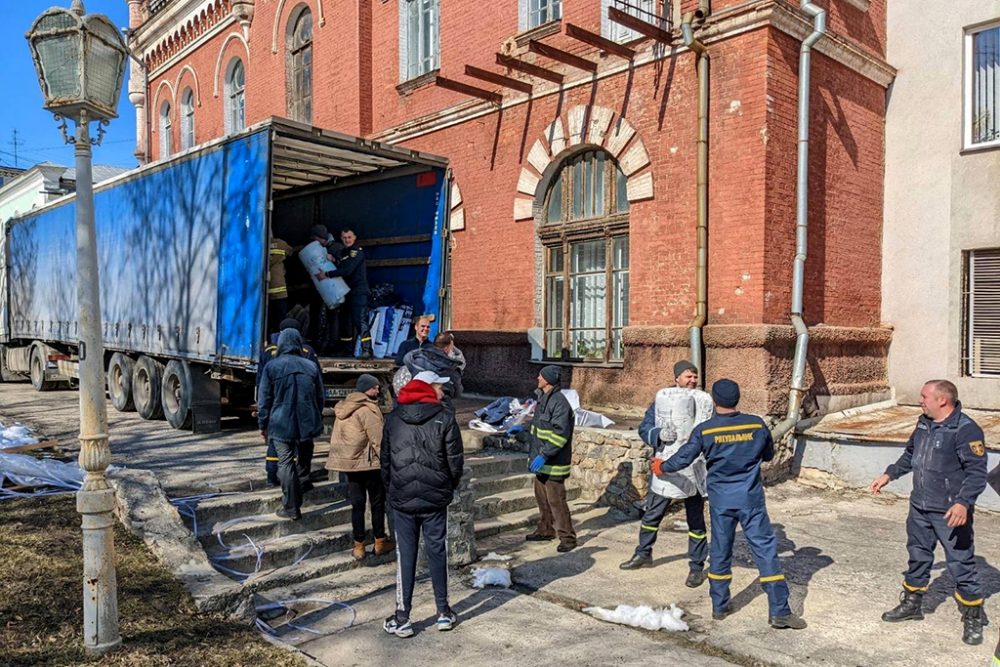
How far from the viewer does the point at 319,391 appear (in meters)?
7.45

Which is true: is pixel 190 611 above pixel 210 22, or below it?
below

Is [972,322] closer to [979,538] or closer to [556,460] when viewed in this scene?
[979,538]

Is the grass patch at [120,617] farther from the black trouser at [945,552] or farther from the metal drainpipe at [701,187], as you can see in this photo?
the metal drainpipe at [701,187]

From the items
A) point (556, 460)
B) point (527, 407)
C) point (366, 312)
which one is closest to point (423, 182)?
point (366, 312)

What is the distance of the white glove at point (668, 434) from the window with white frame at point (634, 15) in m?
6.40

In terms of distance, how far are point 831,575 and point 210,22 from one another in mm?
21451

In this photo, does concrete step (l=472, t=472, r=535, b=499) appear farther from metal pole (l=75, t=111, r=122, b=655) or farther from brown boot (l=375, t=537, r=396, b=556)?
metal pole (l=75, t=111, r=122, b=655)

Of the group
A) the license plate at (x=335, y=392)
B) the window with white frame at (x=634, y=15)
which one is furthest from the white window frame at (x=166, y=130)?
the license plate at (x=335, y=392)

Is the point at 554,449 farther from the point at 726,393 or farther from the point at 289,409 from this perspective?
A: the point at 289,409

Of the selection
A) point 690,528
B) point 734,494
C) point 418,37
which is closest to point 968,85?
point 690,528

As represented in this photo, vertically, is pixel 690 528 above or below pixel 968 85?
below

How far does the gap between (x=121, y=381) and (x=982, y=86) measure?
1355cm

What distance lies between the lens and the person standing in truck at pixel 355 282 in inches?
412

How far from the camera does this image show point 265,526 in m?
6.80
